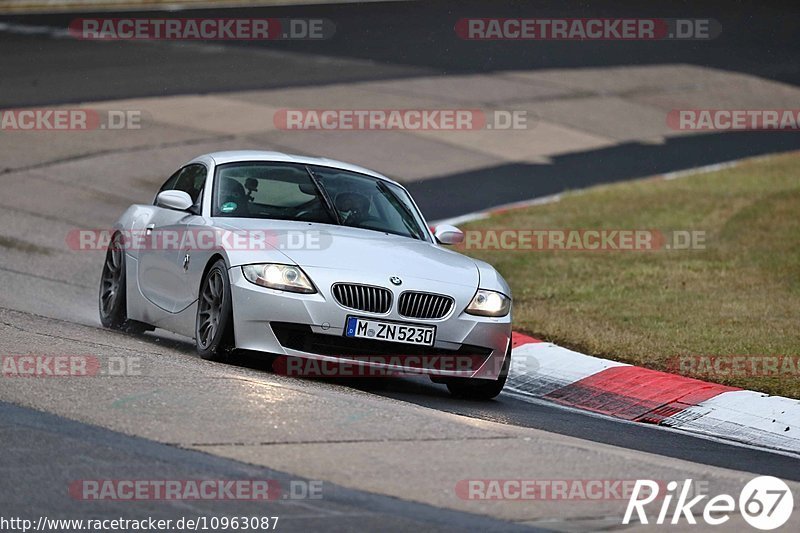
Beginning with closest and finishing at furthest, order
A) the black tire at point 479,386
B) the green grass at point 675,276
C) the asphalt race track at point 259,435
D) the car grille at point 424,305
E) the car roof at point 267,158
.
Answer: the asphalt race track at point 259,435, the car grille at point 424,305, the black tire at point 479,386, the car roof at point 267,158, the green grass at point 675,276

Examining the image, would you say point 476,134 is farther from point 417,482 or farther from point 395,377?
point 417,482

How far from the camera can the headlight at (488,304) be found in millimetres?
9172

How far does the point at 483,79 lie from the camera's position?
26359 mm

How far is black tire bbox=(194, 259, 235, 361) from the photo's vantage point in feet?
29.2

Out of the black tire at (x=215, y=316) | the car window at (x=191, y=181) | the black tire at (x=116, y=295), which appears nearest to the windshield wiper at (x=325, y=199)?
the car window at (x=191, y=181)

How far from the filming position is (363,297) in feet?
28.8

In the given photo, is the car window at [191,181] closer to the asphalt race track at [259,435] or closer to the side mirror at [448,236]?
the asphalt race track at [259,435]

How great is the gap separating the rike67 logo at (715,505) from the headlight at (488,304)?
8.96 feet

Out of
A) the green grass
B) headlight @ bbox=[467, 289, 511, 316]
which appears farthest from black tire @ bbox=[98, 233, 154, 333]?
the green grass

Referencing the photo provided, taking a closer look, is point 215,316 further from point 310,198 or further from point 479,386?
point 479,386

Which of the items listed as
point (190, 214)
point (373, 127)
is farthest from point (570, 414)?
point (373, 127)

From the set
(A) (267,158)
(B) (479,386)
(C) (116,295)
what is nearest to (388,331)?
(B) (479,386)

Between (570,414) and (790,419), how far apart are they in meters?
1.33

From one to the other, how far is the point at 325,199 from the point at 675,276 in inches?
217
